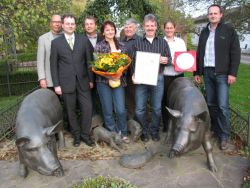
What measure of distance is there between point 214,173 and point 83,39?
325 centimetres

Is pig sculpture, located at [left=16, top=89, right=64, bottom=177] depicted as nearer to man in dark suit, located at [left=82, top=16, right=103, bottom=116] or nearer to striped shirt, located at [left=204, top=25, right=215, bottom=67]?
man in dark suit, located at [left=82, top=16, right=103, bottom=116]

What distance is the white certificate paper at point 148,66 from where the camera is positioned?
5.68 m

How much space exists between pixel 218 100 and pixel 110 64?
2.13m

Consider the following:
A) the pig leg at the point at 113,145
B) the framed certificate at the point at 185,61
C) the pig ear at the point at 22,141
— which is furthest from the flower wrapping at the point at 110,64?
the pig ear at the point at 22,141

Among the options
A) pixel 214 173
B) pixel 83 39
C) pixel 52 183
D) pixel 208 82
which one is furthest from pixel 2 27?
pixel 214 173

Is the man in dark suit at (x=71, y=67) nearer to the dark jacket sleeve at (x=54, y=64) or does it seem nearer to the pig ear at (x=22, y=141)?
the dark jacket sleeve at (x=54, y=64)

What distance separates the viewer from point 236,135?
21.1 ft

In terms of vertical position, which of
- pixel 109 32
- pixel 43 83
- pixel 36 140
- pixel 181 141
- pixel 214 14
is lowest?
pixel 181 141

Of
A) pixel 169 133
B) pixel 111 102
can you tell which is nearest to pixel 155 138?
pixel 169 133

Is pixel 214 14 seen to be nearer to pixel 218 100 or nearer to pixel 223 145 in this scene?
pixel 218 100

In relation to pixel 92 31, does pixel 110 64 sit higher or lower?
lower

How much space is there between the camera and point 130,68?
20.2 feet

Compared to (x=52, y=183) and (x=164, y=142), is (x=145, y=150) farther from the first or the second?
(x=52, y=183)

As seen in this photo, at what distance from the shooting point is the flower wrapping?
17.8ft
